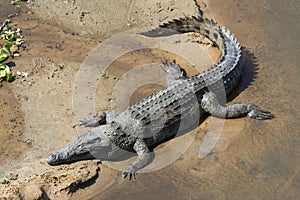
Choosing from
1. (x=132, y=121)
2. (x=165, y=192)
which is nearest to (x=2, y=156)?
(x=132, y=121)

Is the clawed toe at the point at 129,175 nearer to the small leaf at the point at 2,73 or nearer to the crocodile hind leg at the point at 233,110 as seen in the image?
the crocodile hind leg at the point at 233,110

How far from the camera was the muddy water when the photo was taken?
6.07m

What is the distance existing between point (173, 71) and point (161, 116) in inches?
56.5

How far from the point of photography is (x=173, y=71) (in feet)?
26.8

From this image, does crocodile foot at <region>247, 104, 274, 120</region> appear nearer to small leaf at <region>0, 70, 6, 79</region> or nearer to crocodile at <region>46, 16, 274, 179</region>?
crocodile at <region>46, 16, 274, 179</region>

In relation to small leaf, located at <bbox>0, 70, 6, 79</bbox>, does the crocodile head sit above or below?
below

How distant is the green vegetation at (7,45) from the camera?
7992 millimetres

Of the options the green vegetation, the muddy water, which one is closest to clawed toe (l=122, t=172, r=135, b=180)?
the muddy water

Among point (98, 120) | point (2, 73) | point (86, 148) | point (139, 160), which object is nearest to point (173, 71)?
point (98, 120)

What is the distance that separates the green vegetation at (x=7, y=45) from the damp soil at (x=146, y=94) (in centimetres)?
19

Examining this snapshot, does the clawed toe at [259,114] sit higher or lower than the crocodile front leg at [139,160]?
higher

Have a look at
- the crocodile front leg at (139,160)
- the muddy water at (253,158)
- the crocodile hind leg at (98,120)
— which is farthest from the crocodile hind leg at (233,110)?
the crocodile hind leg at (98,120)

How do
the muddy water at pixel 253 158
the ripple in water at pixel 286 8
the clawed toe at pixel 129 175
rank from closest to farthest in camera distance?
the muddy water at pixel 253 158 < the clawed toe at pixel 129 175 < the ripple in water at pixel 286 8

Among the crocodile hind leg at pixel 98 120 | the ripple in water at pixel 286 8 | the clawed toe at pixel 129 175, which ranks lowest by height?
the clawed toe at pixel 129 175
